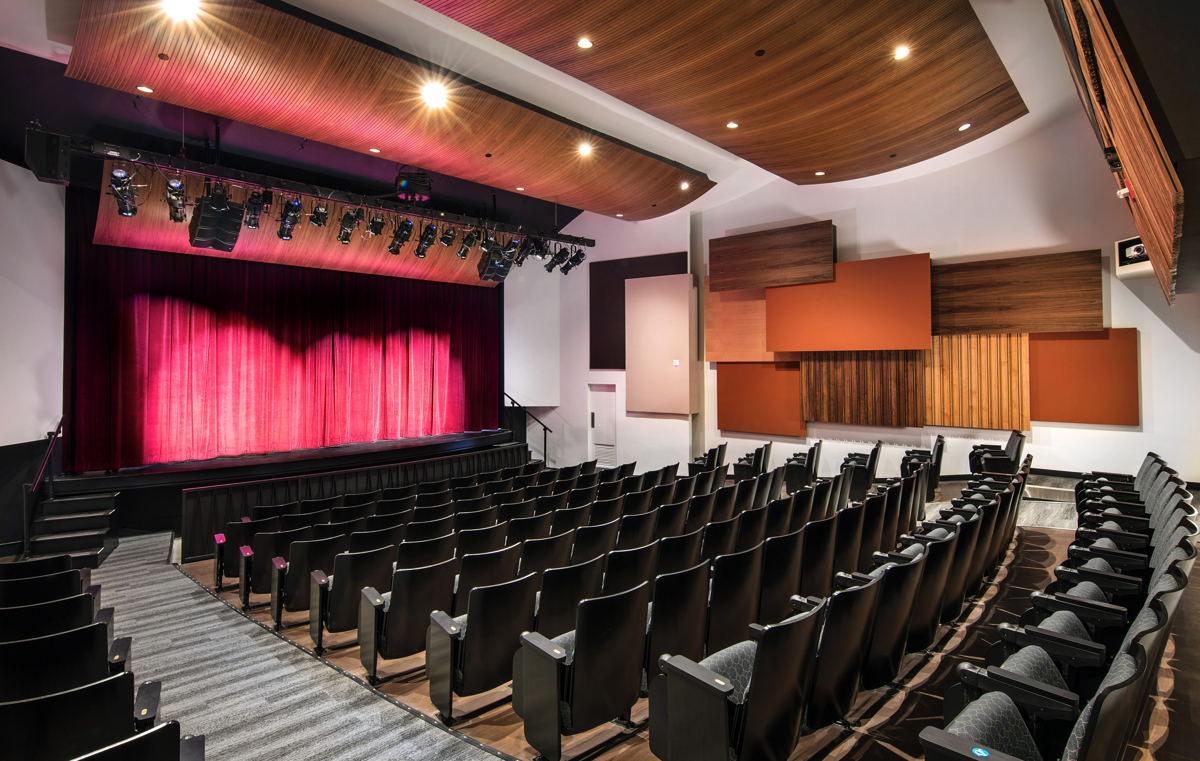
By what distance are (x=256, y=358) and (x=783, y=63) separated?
8848 mm

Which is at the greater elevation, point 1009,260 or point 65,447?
point 1009,260

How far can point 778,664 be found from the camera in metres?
1.89

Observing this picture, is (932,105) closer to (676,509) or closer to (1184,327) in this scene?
(1184,327)

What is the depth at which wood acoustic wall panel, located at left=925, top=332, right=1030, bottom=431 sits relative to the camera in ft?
24.9

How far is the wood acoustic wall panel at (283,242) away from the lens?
7570 mm

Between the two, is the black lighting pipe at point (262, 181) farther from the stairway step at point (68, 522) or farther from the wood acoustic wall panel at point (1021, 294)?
the wood acoustic wall panel at point (1021, 294)

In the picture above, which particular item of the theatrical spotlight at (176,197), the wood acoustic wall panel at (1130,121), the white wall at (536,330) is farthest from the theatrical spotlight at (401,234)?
the wood acoustic wall panel at (1130,121)

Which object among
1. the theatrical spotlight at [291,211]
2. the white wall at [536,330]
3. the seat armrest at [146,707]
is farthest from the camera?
the white wall at [536,330]

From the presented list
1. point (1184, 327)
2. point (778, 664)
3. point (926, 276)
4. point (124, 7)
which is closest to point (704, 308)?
point (926, 276)

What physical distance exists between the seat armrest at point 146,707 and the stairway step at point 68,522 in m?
5.81

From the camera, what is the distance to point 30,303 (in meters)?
6.77

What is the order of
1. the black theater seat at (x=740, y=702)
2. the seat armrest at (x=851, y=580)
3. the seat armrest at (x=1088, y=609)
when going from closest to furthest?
the black theater seat at (x=740, y=702), the seat armrest at (x=1088, y=609), the seat armrest at (x=851, y=580)

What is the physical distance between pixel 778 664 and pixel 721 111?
565cm

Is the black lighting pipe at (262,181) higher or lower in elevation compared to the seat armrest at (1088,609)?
higher
